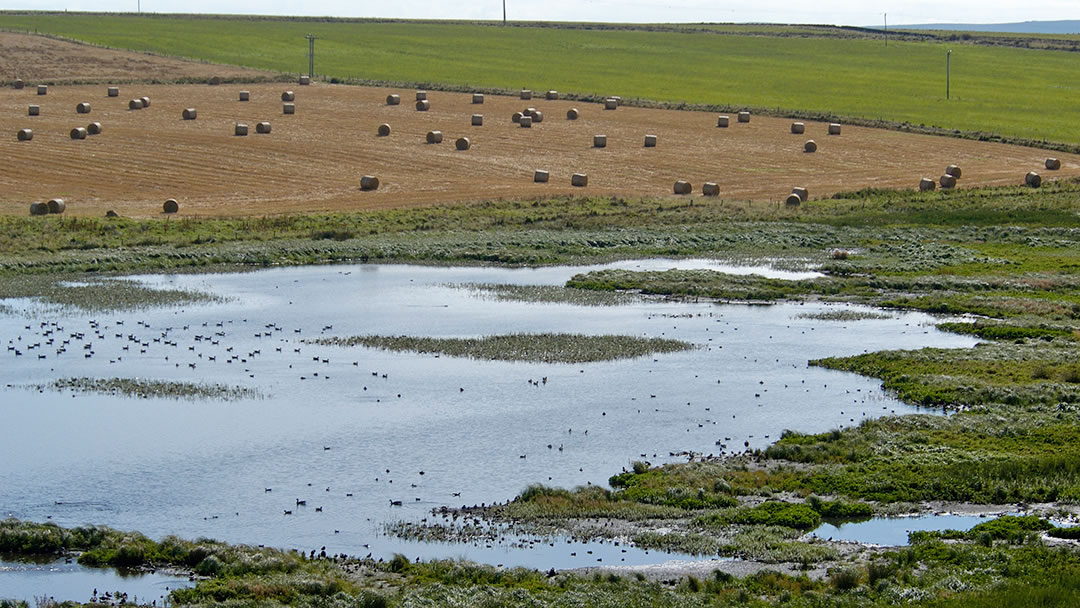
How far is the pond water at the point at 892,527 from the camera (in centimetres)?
2464

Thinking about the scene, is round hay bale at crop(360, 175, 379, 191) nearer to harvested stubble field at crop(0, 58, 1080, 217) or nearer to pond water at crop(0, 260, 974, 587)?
harvested stubble field at crop(0, 58, 1080, 217)

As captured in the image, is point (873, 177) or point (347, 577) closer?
point (347, 577)

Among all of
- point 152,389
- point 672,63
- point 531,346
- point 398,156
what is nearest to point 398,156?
point 398,156

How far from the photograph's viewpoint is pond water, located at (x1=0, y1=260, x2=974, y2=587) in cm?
2645

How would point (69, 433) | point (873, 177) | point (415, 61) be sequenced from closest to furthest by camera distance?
1. point (69, 433)
2. point (873, 177)
3. point (415, 61)

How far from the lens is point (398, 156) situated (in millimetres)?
82688

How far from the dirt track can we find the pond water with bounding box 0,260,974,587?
22.8m

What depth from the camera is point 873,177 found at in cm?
7900

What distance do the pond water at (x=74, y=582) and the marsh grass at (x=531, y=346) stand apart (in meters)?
17.4

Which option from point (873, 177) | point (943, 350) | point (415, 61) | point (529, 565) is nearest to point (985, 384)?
point (943, 350)

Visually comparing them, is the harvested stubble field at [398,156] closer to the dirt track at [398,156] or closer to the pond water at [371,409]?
the dirt track at [398,156]

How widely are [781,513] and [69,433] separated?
1505 centimetres

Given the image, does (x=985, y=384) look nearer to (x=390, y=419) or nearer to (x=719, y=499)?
(x=719, y=499)

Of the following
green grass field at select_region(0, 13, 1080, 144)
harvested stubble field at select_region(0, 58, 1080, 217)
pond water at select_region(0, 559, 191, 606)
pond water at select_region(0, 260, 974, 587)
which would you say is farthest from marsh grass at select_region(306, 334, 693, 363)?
green grass field at select_region(0, 13, 1080, 144)
